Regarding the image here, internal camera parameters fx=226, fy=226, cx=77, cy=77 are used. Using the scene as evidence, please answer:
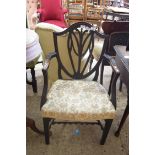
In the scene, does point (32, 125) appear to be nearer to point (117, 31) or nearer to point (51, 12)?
point (117, 31)

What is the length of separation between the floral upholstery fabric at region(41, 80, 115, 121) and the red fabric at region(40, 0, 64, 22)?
301cm

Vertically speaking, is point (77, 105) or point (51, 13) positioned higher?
point (51, 13)

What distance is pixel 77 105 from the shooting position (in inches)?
64.5

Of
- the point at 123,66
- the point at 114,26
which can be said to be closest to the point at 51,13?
the point at 114,26

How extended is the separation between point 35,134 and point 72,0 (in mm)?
4132

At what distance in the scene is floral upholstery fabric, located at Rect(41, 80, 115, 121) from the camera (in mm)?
1608

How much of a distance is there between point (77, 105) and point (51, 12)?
129 inches

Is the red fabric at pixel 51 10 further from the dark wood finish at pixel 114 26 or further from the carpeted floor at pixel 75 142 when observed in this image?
the carpeted floor at pixel 75 142

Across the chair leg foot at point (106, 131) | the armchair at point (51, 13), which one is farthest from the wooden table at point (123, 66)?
the armchair at point (51, 13)

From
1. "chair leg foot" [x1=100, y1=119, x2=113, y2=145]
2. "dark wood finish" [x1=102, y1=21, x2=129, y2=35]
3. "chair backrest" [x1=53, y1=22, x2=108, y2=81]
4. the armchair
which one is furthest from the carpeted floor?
the armchair

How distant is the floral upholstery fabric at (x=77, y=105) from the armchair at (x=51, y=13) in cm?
286

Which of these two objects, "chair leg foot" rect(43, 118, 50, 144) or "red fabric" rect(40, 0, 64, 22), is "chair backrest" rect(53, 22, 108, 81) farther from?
"red fabric" rect(40, 0, 64, 22)
